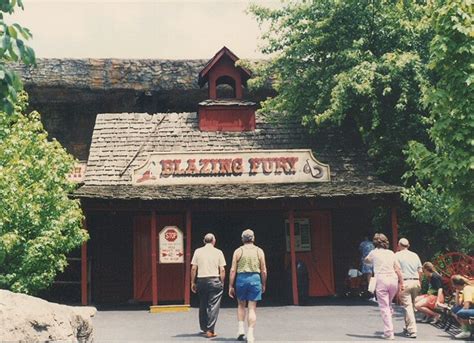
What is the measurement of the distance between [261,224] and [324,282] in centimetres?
258

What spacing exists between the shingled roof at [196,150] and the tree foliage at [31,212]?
2.72ft

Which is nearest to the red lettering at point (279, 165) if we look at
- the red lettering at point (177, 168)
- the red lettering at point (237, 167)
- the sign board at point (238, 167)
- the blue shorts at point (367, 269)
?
the sign board at point (238, 167)

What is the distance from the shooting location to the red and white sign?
15.8 meters

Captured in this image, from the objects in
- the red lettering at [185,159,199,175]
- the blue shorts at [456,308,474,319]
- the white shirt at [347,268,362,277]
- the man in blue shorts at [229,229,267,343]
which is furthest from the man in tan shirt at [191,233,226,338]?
the white shirt at [347,268,362,277]

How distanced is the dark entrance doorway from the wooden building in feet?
0.10

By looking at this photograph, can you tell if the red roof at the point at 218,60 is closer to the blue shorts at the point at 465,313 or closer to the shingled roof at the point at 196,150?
the shingled roof at the point at 196,150

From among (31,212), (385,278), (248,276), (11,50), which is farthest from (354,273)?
(11,50)

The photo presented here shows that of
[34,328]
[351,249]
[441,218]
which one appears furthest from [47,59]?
[34,328]

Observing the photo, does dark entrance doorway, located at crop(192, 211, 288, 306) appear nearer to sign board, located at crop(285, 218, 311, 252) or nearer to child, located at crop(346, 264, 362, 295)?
sign board, located at crop(285, 218, 311, 252)

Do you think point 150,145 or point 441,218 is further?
point 150,145

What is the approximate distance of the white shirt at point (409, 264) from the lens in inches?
461

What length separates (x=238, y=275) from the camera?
10414mm

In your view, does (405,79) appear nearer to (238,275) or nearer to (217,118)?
(217,118)

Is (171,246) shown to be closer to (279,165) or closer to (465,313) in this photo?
(279,165)
